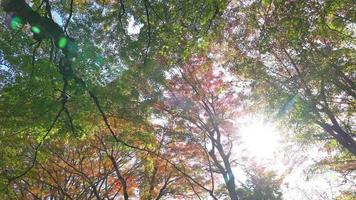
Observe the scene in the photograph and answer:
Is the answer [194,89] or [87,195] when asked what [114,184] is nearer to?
[87,195]

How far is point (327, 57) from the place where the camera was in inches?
454

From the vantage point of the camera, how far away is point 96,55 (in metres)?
10.1

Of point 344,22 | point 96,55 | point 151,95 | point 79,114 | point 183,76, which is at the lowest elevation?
point 79,114

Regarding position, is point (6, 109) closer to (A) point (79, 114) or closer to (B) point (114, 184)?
(A) point (79, 114)

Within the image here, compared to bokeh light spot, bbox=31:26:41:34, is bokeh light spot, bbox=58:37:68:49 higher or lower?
lower

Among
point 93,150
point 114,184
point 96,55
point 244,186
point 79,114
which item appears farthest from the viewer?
point 244,186

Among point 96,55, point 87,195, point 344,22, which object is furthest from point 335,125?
point 87,195

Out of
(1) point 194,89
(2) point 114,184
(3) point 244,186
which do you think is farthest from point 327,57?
(3) point 244,186

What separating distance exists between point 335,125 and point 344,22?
4.55 metres

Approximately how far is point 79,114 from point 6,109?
2.00 meters

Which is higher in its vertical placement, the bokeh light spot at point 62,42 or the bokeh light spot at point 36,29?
the bokeh light spot at point 36,29

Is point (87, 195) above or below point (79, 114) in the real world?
above

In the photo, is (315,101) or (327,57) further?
(315,101)

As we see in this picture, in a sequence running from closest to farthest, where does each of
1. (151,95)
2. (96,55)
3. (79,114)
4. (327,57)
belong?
(79,114) < (96,55) < (327,57) < (151,95)
